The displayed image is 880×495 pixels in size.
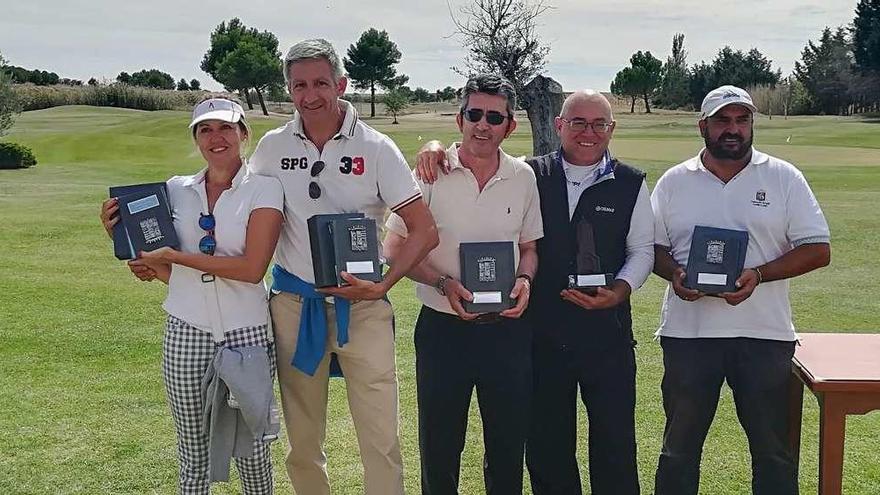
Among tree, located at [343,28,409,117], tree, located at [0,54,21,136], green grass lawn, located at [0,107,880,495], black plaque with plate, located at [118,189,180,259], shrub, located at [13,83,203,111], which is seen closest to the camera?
black plaque with plate, located at [118,189,180,259]

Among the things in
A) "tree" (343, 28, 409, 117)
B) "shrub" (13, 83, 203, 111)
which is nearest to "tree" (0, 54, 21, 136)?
"shrub" (13, 83, 203, 111)

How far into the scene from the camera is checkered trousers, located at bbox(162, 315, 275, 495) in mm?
3428

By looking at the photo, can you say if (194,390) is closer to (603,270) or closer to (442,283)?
(442,283)

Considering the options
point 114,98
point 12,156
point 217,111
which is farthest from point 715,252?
point 114,98

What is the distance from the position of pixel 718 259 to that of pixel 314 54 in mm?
1956

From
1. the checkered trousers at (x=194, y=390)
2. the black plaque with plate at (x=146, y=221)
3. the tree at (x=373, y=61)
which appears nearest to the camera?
the black plaque with plate at (x=146, y=221)

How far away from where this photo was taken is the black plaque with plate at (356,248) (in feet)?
11.0

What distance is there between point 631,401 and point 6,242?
1143cm

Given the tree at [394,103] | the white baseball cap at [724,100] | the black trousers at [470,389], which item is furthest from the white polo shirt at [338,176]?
the tree at [394,103]

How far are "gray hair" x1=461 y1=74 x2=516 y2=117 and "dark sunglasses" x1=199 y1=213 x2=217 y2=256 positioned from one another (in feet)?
3.92

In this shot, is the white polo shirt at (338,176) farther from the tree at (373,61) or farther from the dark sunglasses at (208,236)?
the tree at (373,61)

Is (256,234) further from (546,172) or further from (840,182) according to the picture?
(840,182)

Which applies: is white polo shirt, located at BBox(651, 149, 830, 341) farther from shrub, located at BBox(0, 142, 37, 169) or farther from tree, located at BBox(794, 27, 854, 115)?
tree, located at BBox(794, 27, 854, 115)

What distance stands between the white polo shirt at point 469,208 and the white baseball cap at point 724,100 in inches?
35.1
